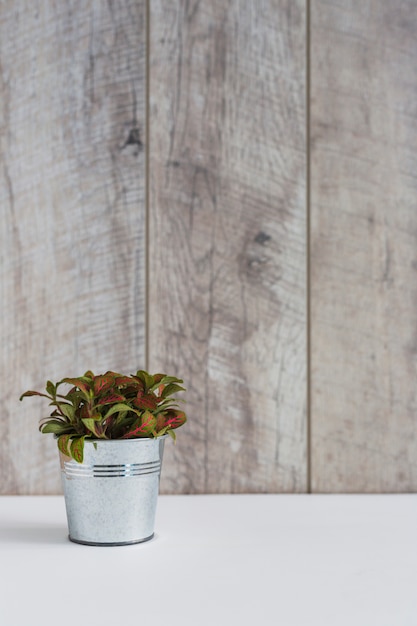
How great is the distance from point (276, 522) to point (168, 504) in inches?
7.3

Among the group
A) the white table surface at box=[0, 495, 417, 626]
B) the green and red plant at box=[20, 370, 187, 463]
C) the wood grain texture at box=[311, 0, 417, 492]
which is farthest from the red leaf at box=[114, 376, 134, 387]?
the wood grain texture at box=[311, 0, 417, 492]

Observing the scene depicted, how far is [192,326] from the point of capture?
1039 millimetres

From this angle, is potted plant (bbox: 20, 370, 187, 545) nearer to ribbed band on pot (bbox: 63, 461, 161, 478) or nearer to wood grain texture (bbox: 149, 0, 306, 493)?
ribbed band on pot (bbox: 63, 461, 161, 478)

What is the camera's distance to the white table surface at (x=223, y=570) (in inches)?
21.4

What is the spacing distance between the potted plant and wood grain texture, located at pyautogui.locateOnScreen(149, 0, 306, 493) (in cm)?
28

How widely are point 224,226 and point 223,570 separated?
1.83 feet

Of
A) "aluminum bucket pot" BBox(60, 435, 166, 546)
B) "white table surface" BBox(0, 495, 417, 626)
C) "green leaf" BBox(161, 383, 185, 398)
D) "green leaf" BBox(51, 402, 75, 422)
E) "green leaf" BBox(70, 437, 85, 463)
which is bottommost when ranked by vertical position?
"white table surface" BBox(0, 495, 417, 626)

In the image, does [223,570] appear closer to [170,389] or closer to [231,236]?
[170,389]

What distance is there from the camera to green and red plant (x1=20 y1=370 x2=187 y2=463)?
28.3 inches

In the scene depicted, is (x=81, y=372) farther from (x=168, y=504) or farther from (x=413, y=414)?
(x=413, y=414)

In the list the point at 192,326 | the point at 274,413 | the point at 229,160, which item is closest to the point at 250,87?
the point at 229,160

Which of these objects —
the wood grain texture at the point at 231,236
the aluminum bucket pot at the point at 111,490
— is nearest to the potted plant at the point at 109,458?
the aluminum bucket pot at the point at 111,490

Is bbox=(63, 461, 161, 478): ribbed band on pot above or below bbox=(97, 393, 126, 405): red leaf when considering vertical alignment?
below

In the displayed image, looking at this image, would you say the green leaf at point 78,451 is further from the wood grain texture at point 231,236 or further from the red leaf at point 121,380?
the wood grain texture at point 231,236
